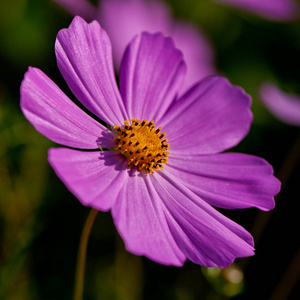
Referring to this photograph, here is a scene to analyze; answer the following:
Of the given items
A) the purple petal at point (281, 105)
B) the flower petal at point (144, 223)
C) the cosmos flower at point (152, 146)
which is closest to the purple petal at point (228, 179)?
the cosmos flower at point (152, 146)

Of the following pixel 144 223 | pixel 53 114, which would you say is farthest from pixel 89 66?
pixel 144 223

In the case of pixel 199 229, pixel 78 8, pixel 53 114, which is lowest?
pixel 199 229

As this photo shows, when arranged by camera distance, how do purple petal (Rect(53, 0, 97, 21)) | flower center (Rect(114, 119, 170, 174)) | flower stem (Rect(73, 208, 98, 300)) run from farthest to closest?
purple petal (Rect(53, 0, 97, 21)) < flower center (Rect(114, 119, 170, 174)) < flower stem (Rect(73, 208, 98, 300))

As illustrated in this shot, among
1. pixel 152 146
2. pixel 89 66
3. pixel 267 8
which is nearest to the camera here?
pixel 89 66

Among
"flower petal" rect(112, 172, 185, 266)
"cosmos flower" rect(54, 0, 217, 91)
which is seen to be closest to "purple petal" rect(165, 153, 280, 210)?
"flower petal" rect(112, 172, 185, 266)

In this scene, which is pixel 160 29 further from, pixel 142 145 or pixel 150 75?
pixel 142 145

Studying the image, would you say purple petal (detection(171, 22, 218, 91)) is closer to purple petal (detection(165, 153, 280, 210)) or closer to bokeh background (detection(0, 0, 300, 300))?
bokeh background (detection(0, 0, 300, 300))
